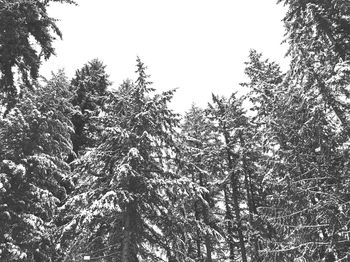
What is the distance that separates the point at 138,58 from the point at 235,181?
12.4 meters

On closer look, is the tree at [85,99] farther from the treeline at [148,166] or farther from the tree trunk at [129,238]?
the tree trunk at [129,238]

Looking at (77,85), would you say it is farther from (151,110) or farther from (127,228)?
(127,228)

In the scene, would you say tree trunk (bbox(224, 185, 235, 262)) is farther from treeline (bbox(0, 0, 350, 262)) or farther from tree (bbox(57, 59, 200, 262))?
tree (bbox(57, 59, 200, 262))

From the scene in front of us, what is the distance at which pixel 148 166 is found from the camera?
46.6ft

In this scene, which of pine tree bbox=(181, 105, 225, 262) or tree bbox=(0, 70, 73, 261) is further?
pine tree bbox=(181, 105, 225, 262)

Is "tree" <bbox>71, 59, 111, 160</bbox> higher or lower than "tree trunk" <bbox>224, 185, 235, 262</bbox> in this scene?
higher

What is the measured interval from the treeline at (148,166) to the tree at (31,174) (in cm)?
5

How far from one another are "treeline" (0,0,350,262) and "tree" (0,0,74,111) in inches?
1.5

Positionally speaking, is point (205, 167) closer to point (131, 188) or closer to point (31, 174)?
point (131, 188)

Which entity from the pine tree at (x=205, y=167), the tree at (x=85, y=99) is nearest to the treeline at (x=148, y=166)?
the tree at (x=85, y=99)

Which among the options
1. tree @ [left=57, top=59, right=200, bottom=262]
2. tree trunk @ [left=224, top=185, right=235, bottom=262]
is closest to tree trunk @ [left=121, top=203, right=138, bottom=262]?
tree @ [left=57, top=59, right=200, bottom=262]

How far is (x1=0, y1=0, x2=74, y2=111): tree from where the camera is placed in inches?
319

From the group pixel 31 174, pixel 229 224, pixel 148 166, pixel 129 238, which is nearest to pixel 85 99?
pixel 31 174

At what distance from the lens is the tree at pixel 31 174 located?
13.3 meters
